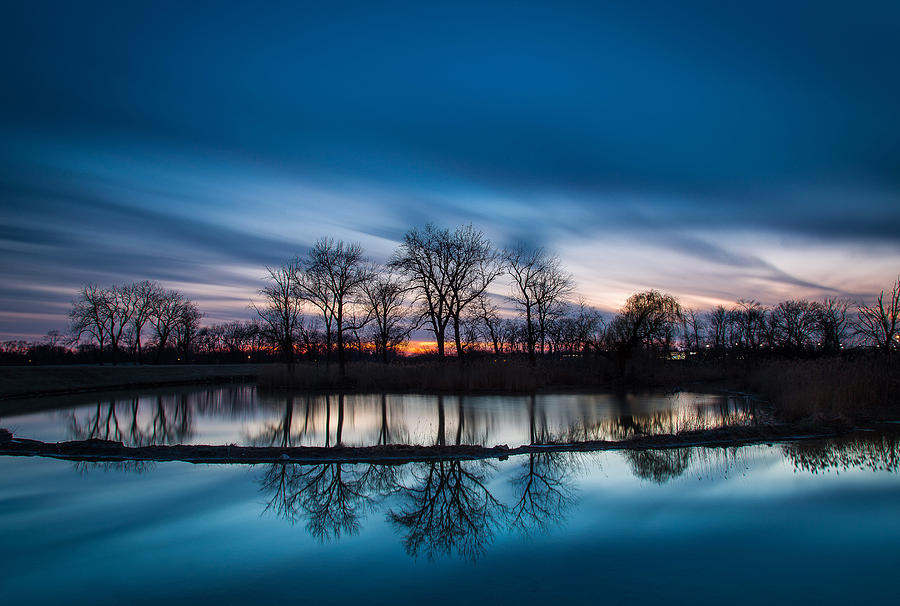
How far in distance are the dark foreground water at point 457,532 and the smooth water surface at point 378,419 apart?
4.10 meters

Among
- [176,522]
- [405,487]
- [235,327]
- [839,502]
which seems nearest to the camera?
[176,522]

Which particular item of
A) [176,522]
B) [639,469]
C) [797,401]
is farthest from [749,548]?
[797,401]

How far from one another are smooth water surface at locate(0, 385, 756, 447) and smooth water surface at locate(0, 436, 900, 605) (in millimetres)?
4207

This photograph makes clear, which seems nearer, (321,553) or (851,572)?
(851,572)

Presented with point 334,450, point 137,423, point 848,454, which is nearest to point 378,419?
point 334,450

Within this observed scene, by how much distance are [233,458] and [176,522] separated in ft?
13.4

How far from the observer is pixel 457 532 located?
682cm

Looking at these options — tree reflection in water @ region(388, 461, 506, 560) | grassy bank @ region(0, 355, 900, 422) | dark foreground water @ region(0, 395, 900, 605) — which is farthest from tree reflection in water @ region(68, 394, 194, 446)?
grassy bank @ region(0, 355, 900, 422)

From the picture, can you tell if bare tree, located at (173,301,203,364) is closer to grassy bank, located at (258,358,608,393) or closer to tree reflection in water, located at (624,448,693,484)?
grassy bank, located at (258,358,608,393)

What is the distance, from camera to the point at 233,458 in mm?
11102

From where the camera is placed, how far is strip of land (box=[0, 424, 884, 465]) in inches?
436

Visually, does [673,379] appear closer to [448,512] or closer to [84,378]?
A: [448,512]

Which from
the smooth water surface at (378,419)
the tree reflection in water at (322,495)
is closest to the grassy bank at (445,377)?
the smooth water surface at (378,419)

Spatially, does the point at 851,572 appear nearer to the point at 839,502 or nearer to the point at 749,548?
the point at 749,548
